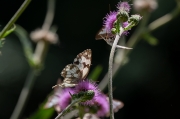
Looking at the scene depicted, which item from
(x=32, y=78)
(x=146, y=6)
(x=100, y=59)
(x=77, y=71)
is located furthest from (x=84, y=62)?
(x=100, y=59)

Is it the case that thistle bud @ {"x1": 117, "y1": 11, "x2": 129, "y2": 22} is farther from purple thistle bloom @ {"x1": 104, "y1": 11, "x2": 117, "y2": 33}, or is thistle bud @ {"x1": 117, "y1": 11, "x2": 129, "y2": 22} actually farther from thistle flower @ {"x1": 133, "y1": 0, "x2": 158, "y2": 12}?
thistle flower @ {"x1": 133, "y1": 0, "x2": 158, "y2": 12}

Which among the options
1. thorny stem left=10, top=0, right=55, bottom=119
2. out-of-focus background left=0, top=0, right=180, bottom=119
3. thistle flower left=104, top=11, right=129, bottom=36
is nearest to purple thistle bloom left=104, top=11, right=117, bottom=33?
thistle flower left=104, top=11, right=129, bottom=36

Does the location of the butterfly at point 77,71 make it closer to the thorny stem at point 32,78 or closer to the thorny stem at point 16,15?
the thorny stem at point 16,15

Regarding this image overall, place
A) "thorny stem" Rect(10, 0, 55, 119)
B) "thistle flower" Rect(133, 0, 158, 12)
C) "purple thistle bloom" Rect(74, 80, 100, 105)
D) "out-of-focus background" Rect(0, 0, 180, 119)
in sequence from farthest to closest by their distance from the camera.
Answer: "out-of-focus background" Rect(0, 0, 180, 119) < "thistle flower" Rect(133, 0, 158, 12) < "thorny stem" Rect(10, 0, 55, 119) < "purple thistle bloom" Rect(74, 80, 100, 105)

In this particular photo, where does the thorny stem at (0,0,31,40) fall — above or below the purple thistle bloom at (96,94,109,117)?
above

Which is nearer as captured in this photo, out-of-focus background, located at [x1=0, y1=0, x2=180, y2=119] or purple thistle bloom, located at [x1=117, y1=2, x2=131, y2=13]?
purple thistle bloom, located at [x1=117, y1=2, x2=131, y2=13]

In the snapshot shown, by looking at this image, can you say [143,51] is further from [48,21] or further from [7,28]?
[7,28]
